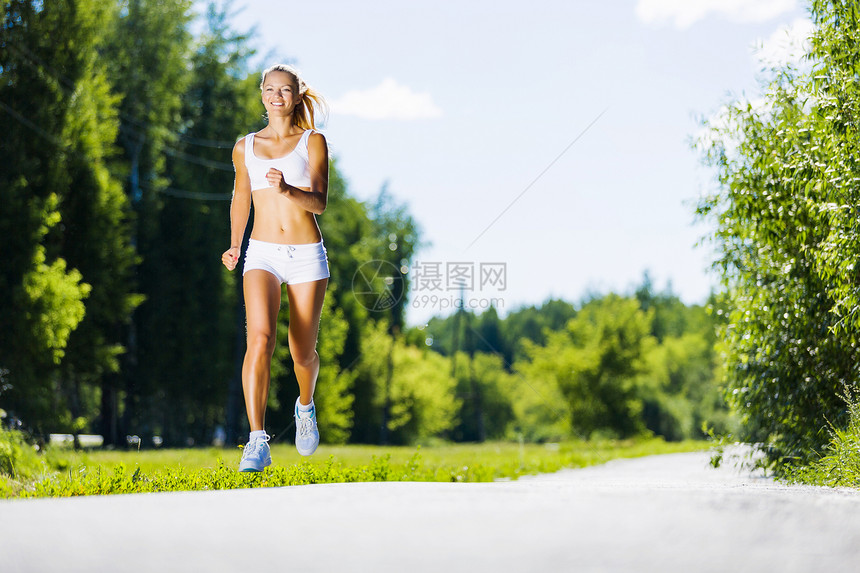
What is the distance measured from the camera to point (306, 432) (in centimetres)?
719

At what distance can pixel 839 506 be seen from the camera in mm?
4457

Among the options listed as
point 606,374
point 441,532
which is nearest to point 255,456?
point 441,532

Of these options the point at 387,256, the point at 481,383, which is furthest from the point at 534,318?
the point at 387,256

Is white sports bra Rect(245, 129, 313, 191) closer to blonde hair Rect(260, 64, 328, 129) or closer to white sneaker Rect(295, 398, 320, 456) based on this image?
blonde hair Rect(260, 64, 328, 129)

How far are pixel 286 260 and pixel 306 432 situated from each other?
151 centimetres

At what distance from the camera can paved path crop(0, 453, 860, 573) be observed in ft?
11.8

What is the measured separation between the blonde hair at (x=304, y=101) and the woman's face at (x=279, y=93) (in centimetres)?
4

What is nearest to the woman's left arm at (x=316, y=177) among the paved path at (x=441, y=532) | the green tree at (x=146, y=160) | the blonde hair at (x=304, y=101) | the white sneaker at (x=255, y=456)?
the blonde hair at (x=304, y=101)

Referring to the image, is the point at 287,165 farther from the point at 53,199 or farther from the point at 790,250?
the point at 53,199

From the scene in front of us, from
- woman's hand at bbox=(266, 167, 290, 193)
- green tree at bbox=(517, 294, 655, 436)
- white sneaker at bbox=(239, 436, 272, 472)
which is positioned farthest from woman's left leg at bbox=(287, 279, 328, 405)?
green tree at bbox=(517, 294, 655, 436)

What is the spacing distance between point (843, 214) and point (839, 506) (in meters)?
5.01

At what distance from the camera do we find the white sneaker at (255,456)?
263 inches

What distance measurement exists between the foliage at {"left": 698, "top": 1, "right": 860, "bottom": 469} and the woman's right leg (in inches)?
227

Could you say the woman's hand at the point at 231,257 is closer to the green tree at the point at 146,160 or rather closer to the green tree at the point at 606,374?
the green tree at the point at 146,160
